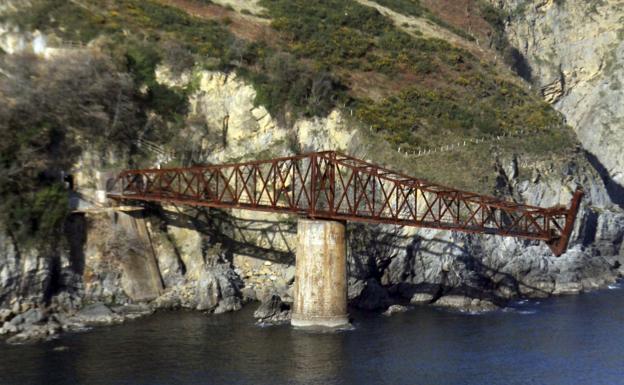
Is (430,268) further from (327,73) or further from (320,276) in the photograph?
(327,73)

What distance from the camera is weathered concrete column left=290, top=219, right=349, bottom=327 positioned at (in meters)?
68.8

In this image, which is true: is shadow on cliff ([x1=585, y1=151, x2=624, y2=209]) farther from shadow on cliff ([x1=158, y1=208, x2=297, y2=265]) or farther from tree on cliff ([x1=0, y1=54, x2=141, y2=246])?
tree on cliff ([x1=0, y1=54, x2=141, y2=246])

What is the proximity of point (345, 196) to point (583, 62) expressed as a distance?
75145 mm

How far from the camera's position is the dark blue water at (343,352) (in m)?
55.4

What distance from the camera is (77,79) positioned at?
3329 inches

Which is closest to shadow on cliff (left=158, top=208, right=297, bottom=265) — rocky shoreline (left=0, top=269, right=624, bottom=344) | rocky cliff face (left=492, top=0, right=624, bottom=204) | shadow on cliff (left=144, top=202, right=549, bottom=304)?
shadow on cliff (left=144, top=202, right=549, bottom=304)

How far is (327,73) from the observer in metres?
101

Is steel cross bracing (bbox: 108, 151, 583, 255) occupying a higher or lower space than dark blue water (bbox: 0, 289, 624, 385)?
higher

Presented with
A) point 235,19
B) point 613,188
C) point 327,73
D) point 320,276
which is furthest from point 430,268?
point 235,19

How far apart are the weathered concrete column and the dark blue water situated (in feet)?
6.72

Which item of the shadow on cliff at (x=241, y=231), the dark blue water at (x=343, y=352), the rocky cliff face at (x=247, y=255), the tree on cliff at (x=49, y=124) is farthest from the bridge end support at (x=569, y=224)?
the tree on cliff at (x=49, y=124)

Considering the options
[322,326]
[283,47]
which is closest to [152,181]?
[322,326]

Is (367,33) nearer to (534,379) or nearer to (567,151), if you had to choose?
(567,151)

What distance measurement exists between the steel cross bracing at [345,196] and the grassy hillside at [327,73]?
6417 millimetres
